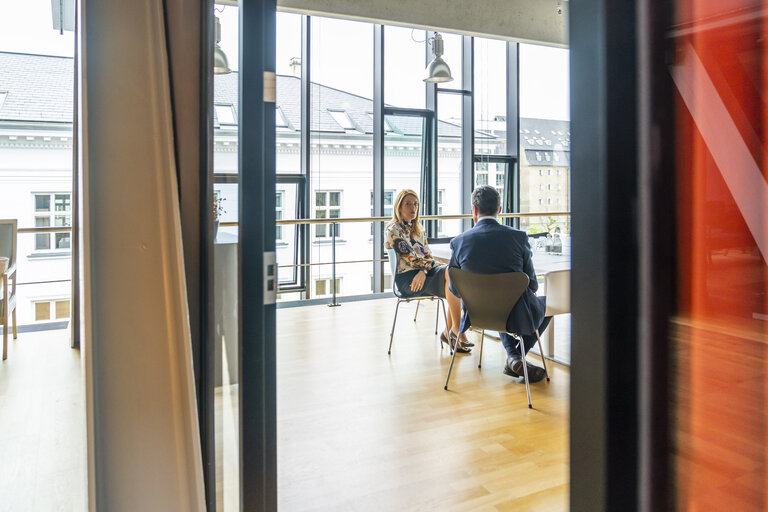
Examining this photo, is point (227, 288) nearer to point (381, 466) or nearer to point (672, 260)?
point (381, 466)

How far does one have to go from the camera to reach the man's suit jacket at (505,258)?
3.20 m

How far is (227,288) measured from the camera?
1.64 meters

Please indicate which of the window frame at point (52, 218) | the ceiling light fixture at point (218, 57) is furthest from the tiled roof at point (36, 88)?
the ceiling light fixture at point (218, 57)

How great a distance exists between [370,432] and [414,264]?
5.59 ft

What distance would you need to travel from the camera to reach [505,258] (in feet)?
10.5

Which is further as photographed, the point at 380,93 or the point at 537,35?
the point at 380,93

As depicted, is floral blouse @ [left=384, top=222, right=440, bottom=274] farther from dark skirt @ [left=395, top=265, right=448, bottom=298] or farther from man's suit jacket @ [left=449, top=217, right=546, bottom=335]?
man's suit jacket @ [left=449, top=217, right=546, bottom=335]

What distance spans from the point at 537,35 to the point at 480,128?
5.56 feet

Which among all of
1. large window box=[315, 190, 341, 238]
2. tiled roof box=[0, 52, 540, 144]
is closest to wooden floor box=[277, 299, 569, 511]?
large window box=[315, 190, 341, 238]

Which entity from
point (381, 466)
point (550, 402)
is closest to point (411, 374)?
point (550, 402)

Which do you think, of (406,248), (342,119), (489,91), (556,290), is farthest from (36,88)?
(556,290)

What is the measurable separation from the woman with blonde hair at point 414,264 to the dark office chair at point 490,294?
860 millimetres

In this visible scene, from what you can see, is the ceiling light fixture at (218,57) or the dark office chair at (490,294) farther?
the dark office chair at (490,294)

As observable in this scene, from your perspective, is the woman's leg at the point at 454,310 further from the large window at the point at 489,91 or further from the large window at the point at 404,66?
the large window at the point at 489,91
